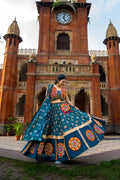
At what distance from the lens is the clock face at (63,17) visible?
56.2ft

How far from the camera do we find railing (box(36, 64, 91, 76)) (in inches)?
406

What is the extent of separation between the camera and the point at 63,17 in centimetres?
1723

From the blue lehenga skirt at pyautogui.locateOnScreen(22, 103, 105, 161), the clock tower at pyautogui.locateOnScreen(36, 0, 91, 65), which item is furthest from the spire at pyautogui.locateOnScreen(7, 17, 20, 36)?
the blue lehenga skirt at pyautogui.locateOnScreen(22, 103, 105, 161)

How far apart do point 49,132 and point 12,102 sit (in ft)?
45.7

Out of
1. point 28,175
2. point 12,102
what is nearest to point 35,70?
point 12,102

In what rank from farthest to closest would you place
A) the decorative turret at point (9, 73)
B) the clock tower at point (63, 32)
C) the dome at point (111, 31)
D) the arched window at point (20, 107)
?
the dome at point (111, 31)
the arched window at point (20, 107)
the clock tower at point (63, 32)
the decorative turret at point (9, 73)

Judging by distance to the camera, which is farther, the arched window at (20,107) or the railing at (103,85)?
the railing at (103,85)

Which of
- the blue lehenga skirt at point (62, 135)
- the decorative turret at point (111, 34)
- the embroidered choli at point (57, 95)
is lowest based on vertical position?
the blue lehenga skirt at point (62, 135)

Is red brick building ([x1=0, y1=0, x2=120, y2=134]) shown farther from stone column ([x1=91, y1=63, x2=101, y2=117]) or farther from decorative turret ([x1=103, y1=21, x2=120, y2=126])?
stone column ([x1=91, y1=63, x2=101, y2=117])

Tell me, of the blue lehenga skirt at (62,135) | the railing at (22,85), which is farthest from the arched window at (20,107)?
the blue lehenga skirt at (62,135)

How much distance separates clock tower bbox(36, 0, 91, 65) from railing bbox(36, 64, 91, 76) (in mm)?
4873

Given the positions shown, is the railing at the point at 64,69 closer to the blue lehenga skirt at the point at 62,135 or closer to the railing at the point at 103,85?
the blue lehenga skirt at the point at 62,135

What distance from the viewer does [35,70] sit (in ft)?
34.0

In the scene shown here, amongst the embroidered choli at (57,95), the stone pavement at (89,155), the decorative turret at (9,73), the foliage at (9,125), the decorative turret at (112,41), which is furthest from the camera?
the decorative turret at (112,41)
